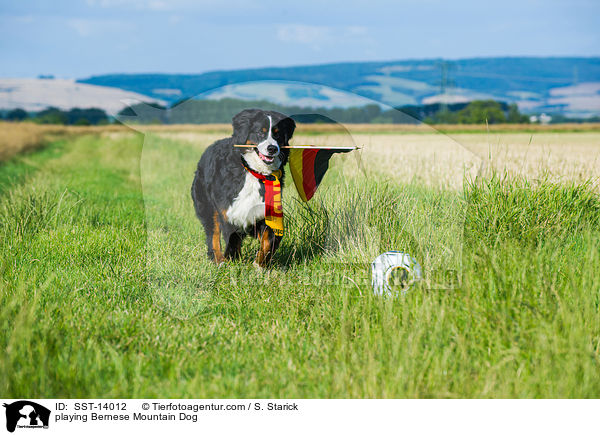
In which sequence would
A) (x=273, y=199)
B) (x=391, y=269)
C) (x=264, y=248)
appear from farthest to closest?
1. (x=264, y=248)
2. (x=273, y=199)
3. (x=391, y=269)

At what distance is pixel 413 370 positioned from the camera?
325 cm

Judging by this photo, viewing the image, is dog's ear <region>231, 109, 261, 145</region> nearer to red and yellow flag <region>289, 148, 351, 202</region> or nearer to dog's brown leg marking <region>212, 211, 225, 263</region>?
red and yellow flag <region>289, 148, 351, 202</region>

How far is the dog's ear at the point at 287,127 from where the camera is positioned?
4368mm

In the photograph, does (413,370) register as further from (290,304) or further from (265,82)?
(265,82)

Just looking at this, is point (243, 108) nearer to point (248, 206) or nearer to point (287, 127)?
point (287, 127)

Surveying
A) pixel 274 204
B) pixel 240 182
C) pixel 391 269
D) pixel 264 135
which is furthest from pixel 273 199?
pixel 391 269

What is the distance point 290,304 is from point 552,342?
2.11 meters

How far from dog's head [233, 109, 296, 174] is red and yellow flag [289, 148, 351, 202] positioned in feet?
0.36

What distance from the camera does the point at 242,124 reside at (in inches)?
175
